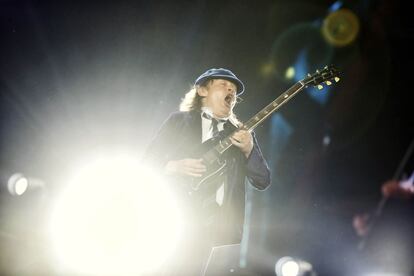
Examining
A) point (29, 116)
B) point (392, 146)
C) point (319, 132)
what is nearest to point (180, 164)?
point (29, 116)

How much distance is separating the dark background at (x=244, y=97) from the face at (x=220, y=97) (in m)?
1.06

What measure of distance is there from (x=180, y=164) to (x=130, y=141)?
5.73 feet

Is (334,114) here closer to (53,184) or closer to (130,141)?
(130,141)

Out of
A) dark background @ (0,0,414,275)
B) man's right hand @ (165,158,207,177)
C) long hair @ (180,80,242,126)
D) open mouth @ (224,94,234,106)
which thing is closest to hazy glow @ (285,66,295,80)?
dark background @ (0,0,414,275)

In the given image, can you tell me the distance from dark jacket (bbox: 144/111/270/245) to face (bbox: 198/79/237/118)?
159 millimetres

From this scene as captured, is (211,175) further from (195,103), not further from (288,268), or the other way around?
(288,268)

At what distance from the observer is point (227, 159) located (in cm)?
256

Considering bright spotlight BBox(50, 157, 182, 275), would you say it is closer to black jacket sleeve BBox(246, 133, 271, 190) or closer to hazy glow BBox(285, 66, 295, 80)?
black jacket sleeve BBox(246, 133, 271, 190)

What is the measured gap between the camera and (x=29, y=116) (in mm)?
3721

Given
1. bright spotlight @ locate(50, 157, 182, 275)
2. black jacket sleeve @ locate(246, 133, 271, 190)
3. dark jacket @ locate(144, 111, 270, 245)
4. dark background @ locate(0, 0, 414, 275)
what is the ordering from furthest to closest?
dark background @ locate(0, 0, 414, 275)
bright spotlight @ locate(50, 157, 182, 275)
black jacket sleeve @ locate(246, 133, 271, 190)
dark jacket @ locate(144, 111, 270, 245)

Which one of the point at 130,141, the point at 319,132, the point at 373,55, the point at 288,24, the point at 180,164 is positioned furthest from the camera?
the point at 319,132

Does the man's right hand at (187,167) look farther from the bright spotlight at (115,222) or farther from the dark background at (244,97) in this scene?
the dark background at (244,97)

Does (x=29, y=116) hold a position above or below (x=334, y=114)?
below

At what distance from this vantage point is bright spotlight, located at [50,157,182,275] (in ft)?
8.52
